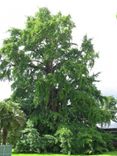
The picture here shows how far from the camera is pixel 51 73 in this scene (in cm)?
4988

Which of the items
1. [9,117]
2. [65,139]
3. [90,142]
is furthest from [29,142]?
[9,117]

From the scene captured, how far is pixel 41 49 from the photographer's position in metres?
50.8

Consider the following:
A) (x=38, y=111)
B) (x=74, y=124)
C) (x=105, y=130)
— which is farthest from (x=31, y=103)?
(x=105, y=130)

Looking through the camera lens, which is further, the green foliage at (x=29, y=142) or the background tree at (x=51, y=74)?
the background tree at (x=51, y=74)

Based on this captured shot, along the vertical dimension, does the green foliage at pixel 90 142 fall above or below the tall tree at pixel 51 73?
below

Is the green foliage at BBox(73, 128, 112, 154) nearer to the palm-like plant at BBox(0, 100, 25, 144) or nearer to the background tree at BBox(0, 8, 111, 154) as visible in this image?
the background tree at BBox(0, 8, 111, 154)

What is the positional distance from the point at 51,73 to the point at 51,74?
914mm

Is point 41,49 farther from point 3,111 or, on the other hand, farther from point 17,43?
point 3,111

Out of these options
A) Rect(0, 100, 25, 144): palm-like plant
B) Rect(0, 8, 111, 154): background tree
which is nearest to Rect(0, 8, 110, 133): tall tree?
Rect(0, 8, 111, 154): background tree

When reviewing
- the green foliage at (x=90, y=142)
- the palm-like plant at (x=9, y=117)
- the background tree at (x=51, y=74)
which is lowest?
the green foliage at (x=90, y=142)

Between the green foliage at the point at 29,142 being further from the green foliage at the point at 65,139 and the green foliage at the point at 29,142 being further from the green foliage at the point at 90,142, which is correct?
the green foliage at the point at 90,142

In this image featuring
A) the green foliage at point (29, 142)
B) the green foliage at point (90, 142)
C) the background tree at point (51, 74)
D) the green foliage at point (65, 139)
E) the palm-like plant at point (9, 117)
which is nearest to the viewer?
the palm-like plant at point (9, 117)

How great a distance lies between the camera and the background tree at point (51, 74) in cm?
4859

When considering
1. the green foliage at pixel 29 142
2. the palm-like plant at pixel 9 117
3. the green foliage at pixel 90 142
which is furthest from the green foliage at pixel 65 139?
the palm-like plant at pixel 9 117
